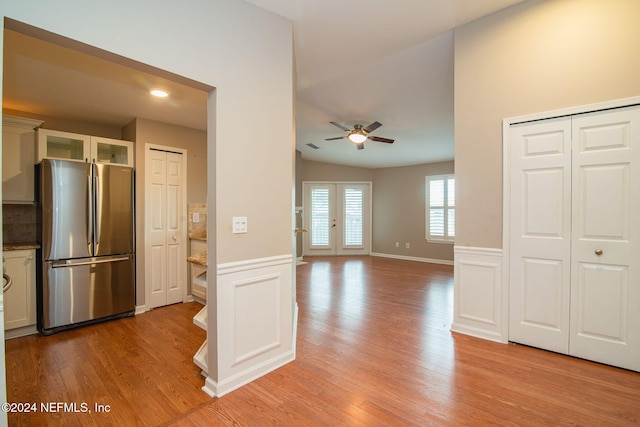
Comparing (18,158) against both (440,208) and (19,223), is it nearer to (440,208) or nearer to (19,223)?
(19,223)

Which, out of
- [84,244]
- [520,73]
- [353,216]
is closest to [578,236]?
[520,73]

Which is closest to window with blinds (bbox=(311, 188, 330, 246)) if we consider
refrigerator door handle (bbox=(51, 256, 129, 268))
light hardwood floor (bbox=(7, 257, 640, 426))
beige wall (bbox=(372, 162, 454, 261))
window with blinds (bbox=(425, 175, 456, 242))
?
beige wall (bbox=(372, 162, 454, 261))

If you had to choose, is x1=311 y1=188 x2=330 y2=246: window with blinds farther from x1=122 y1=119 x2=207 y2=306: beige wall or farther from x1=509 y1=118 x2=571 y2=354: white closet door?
x1=509 y1=118 x2=571 y2=354: white closet door

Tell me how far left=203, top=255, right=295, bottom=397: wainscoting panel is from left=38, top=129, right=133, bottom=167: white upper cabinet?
8.89 feet

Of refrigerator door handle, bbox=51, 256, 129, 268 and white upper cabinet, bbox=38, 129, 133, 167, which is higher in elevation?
white upper cabinet, bbox=38, 129, 133, 167

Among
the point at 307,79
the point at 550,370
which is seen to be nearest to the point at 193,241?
the point at 307,79

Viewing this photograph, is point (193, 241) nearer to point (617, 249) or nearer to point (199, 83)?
point (199, 83)

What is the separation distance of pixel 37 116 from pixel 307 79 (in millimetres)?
3358

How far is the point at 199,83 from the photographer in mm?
1882

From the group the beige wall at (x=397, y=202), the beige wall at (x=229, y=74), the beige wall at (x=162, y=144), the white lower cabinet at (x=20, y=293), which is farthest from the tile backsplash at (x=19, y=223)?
the beige wall at (x=397, y=202)

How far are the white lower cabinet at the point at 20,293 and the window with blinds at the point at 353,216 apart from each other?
6708 mm

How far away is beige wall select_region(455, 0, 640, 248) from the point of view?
2113mm

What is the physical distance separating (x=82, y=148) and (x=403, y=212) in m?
7.04

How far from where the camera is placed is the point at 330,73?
324 cm
